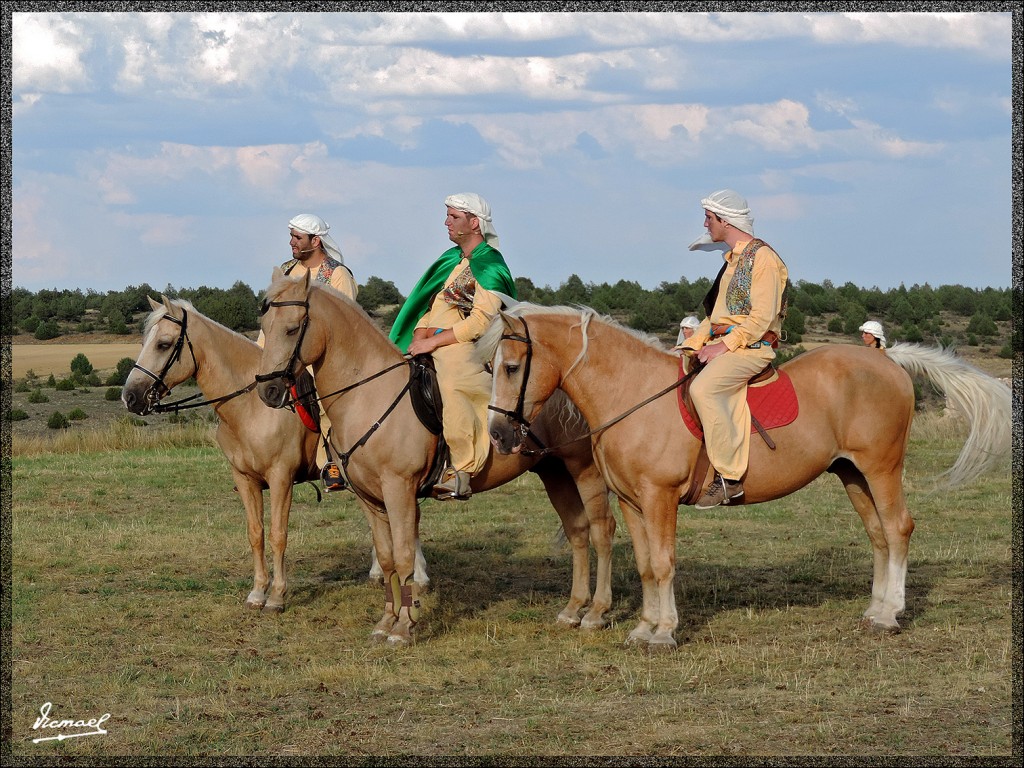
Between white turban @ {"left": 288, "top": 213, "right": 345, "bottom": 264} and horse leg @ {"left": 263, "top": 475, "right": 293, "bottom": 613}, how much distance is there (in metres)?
1.92

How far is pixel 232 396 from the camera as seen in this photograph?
328 inches

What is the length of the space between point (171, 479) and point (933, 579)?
9.77 m

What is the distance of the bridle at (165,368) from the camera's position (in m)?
8.24

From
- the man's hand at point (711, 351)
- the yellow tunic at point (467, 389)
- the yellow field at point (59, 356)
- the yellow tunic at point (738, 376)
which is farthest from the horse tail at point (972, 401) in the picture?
the yellow field at point (59, 356)

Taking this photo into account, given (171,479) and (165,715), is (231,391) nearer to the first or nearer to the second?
(165,715)

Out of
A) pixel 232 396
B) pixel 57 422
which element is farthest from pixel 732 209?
pixel 57 422

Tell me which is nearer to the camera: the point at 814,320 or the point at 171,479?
the point at 171,479

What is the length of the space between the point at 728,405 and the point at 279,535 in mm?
3615

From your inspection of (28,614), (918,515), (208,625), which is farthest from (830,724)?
(918,515)

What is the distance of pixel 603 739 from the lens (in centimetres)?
559

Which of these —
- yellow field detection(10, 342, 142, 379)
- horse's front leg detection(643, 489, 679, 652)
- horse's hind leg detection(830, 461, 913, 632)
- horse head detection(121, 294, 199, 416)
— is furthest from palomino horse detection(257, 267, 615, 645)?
yellow field detection(10, 342, 142, 379)

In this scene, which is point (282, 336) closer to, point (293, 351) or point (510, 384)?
point (293, 351)

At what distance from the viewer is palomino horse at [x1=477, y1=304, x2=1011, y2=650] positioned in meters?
7.05

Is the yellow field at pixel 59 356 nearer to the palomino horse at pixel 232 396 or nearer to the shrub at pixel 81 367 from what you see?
the shrub at pixel 81 367
